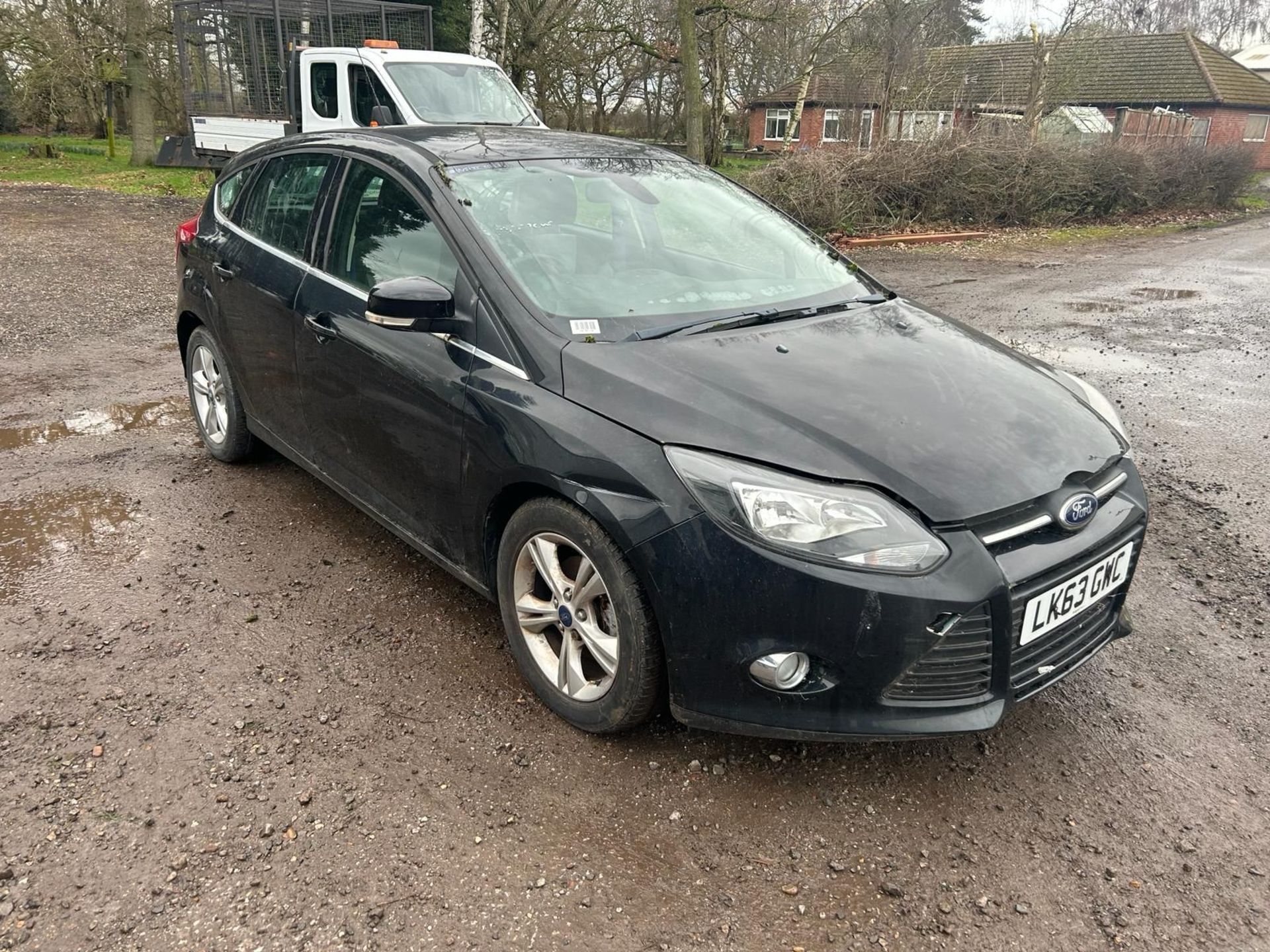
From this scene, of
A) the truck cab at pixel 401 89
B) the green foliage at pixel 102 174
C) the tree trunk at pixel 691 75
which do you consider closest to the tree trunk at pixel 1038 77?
the tree trunk at pixel 691 75

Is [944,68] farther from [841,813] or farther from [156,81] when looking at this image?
[841,813]

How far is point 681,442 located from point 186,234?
3.67 metres

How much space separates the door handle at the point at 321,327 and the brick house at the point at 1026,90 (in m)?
16.9

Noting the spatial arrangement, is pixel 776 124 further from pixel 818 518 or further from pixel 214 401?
pixel 818 518

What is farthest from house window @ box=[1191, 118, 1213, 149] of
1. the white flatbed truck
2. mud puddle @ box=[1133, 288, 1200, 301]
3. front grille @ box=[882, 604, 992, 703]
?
front grille @ box=[882, 604, 992, 703]

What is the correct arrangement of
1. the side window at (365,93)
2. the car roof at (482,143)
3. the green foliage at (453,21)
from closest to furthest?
the car roof at (482,143)
the side window at (365,93)
the green foliage at (453,21)

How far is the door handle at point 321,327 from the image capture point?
3.55m

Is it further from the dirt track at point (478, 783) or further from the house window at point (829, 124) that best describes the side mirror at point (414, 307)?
the house window at point (829, 124)

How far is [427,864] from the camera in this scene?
2.37 metres

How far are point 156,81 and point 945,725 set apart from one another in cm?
3319

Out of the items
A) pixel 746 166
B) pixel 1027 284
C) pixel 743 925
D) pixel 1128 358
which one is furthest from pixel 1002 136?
pixel 743 925

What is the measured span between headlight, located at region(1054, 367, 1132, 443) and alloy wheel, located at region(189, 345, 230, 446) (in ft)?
12.5

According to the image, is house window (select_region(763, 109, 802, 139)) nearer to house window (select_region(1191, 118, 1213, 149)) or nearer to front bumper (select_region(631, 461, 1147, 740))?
house window (select_region(1191, 118, 1213, 149))

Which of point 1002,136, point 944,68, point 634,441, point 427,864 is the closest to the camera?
point 427,864
